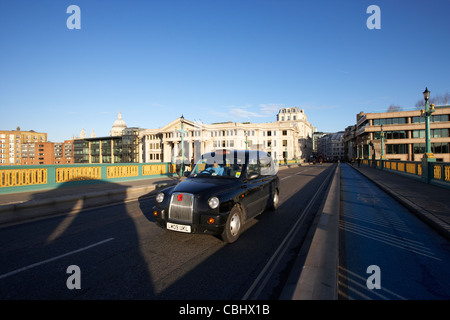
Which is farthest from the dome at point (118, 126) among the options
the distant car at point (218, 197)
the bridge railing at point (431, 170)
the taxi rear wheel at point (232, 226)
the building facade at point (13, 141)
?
the taxi rear wheel at point (232, 226)

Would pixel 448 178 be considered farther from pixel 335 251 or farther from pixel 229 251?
pixel 229 251

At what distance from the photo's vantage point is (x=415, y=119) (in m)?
66.7

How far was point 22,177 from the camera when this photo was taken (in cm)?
1152

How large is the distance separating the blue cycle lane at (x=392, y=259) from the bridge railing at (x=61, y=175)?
14.0 meters

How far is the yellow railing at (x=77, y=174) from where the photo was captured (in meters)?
13.3

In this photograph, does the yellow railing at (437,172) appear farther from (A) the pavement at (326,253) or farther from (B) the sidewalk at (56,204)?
(B) the sidewalk at (56,204)

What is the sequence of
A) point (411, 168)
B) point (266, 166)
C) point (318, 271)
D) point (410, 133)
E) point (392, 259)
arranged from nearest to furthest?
point (318, 271), point (392, 259), point (266, 166), point (411, 168), point (410, 133)

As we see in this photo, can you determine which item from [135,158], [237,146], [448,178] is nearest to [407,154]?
[237,146]

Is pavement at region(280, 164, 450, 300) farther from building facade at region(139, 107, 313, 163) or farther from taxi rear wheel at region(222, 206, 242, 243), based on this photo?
building facade at region(139, 107, 313, 163)

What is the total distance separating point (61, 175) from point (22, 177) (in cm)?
194

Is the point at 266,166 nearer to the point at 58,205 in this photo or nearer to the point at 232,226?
the point at 232,226

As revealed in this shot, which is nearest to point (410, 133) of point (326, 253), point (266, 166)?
point (266, 166)

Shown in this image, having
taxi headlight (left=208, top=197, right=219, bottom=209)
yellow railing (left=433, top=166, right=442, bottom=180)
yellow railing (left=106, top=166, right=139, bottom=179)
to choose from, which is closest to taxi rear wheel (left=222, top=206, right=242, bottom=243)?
taxi headlight (left=208, top=197, right=219, bottom=209)
